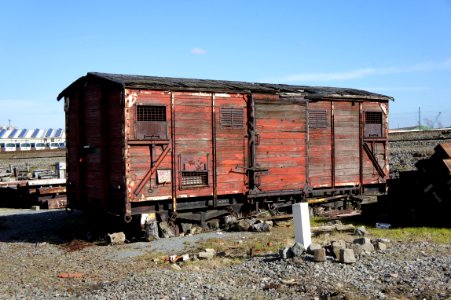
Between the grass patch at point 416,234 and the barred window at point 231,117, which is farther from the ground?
the barred window at point 231,117

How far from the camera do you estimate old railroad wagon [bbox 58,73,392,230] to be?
12211 millimetres

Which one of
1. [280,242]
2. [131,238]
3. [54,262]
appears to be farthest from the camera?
[131,238]

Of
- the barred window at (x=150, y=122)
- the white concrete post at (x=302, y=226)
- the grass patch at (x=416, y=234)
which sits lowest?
the grass patch at (x=416, y=234)

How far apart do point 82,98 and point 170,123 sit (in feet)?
10.2

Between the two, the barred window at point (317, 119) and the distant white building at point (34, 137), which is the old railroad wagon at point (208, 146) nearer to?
the barred window at point (317, 119)

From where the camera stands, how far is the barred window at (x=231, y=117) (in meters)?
13.6

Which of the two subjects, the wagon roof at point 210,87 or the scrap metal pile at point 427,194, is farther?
the scrap metal pile at point 427,194

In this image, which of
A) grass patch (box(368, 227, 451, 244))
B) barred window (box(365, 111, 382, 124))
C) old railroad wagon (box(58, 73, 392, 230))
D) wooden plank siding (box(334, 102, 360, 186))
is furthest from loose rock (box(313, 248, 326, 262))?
Result: barred window (box(365, 111, 382, 124))

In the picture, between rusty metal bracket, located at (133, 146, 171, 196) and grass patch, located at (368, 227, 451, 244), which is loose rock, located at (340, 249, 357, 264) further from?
rusty metal bracket, located at (133, 146, 171, 196)

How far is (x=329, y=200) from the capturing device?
15.9m

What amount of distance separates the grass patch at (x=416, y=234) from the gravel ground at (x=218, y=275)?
0.58 m

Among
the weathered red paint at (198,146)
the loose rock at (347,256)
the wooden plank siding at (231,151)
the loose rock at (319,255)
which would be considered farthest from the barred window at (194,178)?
the loose rock at (347,256)

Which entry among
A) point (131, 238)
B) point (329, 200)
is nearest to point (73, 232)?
point (131, 238)

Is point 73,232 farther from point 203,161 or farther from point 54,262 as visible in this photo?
point 203,161
